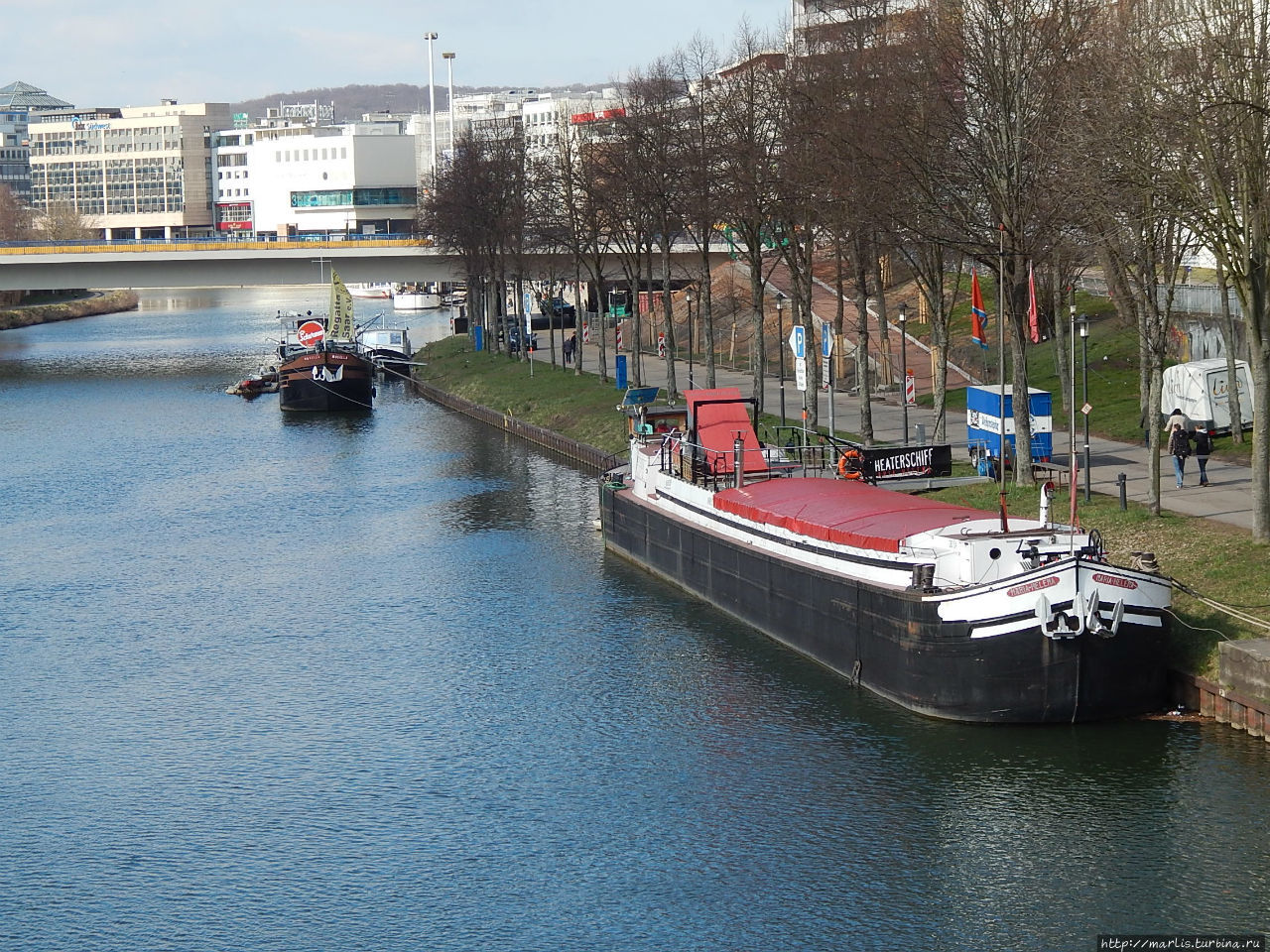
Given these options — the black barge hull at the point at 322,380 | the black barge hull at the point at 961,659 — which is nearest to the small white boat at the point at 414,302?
the black barge hull at the point at 322,380

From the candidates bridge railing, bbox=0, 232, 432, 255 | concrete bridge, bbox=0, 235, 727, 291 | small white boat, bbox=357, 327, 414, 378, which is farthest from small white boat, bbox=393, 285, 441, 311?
small white boat, bbox=357, 327, 414, 378

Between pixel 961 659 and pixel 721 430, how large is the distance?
1670 centimetres

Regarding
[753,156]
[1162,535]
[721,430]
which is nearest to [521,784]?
[1162,535]

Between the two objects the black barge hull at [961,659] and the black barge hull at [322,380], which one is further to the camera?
the black barge hull at [322,380]

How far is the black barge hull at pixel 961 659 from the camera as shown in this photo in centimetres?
2961

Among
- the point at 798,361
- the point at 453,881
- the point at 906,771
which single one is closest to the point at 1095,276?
the point at 798,361

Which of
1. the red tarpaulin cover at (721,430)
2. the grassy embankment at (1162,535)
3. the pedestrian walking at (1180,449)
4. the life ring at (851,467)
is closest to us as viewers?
the grassy embankment at (1162,535)

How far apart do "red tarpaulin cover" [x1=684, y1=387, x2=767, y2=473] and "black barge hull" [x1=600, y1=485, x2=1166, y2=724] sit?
8.48 m

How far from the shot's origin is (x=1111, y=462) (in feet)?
156

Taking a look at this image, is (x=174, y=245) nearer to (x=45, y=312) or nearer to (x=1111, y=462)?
(x=45, y=312)

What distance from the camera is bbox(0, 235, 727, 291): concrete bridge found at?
12075cm

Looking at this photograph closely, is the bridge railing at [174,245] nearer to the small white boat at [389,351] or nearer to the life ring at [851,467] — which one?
the small white boat at [389,351]

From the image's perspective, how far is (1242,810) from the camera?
2662 cm

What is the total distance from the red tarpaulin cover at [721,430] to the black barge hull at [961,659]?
27.8 ft
